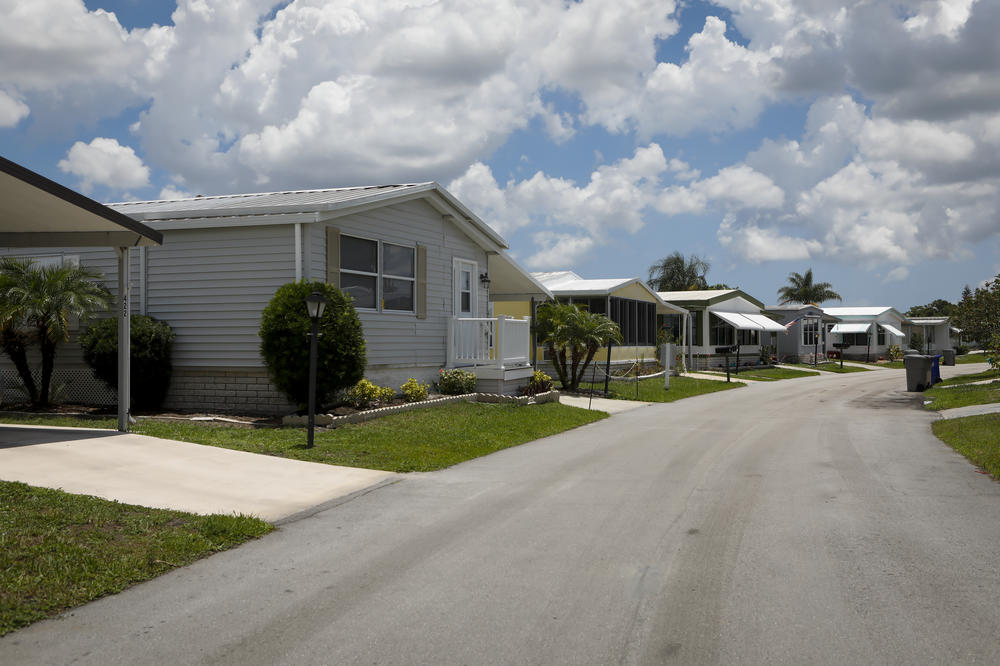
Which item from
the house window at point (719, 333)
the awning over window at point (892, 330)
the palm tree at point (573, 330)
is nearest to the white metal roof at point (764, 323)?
the house window at point (719, 333)

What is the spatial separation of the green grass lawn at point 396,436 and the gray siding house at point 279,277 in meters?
1.71

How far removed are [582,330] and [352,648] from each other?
727 inches

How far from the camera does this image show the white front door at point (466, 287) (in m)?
18.8

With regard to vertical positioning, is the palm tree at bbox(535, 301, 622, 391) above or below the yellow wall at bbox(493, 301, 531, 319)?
below

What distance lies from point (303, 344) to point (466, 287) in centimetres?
691

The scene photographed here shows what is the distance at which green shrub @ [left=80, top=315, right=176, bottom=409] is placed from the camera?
1427cm

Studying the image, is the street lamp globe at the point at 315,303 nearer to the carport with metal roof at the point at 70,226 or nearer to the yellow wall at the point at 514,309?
the carport with metal roof at the point at 70,226

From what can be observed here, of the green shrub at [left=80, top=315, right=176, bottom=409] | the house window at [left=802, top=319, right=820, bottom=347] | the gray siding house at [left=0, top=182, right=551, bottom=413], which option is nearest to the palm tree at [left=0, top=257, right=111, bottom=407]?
the green shrub at [left=80, top=315, right=176, bottom=409]

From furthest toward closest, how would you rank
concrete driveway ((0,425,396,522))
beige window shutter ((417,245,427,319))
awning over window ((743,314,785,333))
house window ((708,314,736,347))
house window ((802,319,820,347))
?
house window ((802,319,820,347))
awning over window ((743,314,785,333))
house window ((708,314,736,347))
beige window shutter ((417,245,427,319))
concrete driveway ((0,425,396,522))

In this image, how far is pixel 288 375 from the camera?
42.8 ft

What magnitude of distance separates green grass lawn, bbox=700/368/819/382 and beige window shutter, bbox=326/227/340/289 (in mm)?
24094

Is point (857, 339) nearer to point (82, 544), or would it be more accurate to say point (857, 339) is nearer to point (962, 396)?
point (962, 396)

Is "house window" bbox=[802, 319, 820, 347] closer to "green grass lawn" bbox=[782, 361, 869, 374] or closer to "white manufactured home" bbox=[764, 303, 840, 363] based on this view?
"white manufactured home" bbox=[764, 303, 840, 363]

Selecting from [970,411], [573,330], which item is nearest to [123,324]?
[573,330]
